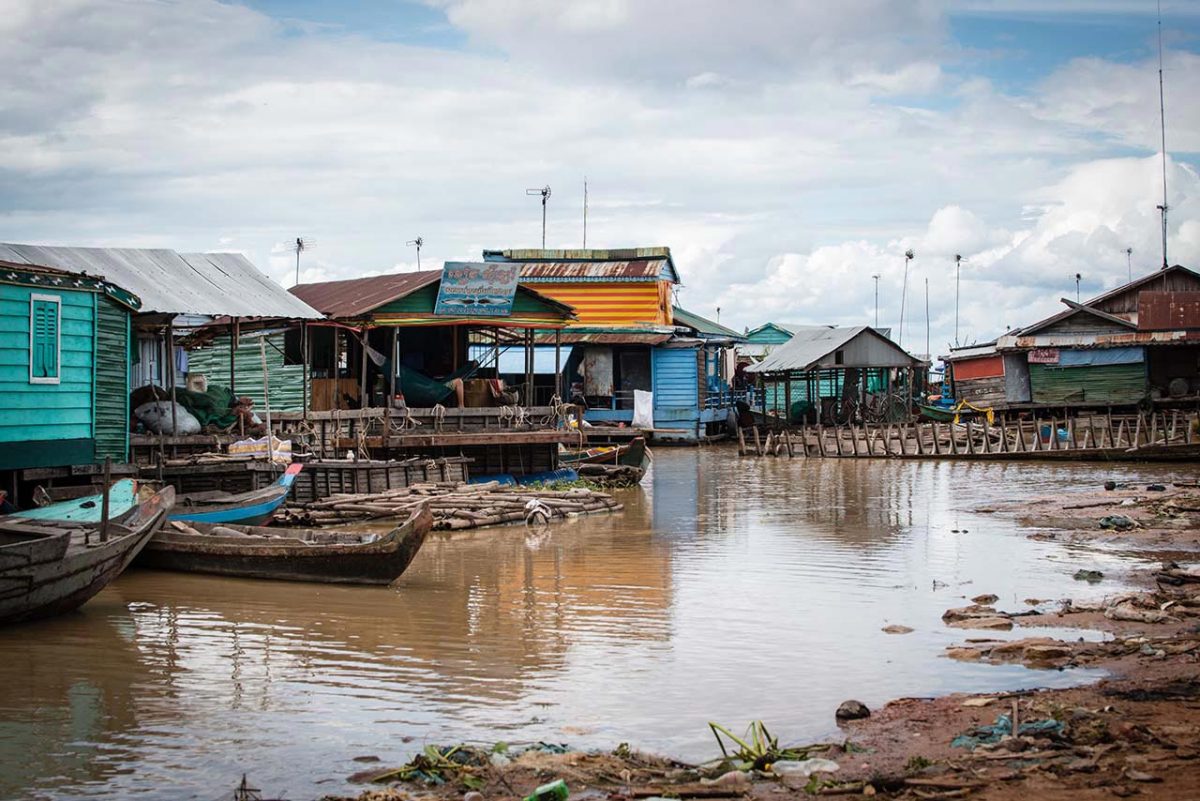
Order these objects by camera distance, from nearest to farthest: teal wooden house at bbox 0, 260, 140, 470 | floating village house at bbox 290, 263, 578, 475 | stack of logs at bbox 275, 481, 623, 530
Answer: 1. teal wooden house at bbox 0, 260, 140, 470
2. stack of logs at bbox 275, 481, 623, 530
3. floating village house at bbox 290, 263, 578, 475

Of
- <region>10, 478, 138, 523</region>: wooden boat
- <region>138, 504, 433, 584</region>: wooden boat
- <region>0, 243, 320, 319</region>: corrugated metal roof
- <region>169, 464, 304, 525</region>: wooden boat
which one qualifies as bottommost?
<region>138, 504, 433, 584</region>: wooden boat

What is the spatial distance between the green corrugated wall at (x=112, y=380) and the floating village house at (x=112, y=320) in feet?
0.05

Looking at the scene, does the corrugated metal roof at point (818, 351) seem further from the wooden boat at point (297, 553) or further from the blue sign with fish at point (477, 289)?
the wooden boat at point (297, 553)

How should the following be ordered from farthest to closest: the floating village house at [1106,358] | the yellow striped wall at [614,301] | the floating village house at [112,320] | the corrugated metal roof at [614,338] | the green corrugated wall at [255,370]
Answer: the yellow striped wall at [614,301]
the corrugated metal roof at [614,338]
the floating village house at [1106,358]
the green corrugated wall at [255,370]
the floating village house at [112,320]

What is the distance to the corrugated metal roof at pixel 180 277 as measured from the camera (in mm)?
18422

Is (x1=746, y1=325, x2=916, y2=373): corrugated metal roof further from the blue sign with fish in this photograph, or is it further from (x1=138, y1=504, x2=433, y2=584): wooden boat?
(x1=138, y1=504, x2=433, y2=584): wooden boat

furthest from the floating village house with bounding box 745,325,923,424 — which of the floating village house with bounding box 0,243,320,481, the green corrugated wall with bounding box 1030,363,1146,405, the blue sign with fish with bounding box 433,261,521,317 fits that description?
the floating village house with bounding box 0,243,320,481

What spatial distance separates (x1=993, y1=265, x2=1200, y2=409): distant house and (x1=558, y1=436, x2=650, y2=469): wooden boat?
52.4 feet

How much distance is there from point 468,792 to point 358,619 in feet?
18.9

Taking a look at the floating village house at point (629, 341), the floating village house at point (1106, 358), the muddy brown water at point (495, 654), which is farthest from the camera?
the floating village house at point (629, 341)

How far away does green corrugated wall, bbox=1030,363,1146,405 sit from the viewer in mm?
35938

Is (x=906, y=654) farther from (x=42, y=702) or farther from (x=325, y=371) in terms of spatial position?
(x=325, y=371)

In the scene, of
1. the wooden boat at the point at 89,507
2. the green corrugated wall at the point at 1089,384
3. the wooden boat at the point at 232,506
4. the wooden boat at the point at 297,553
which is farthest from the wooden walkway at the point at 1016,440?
the wooden boat at the point at 89,507

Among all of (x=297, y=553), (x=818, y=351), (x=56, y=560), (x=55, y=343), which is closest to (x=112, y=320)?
(x=55, y=343)
